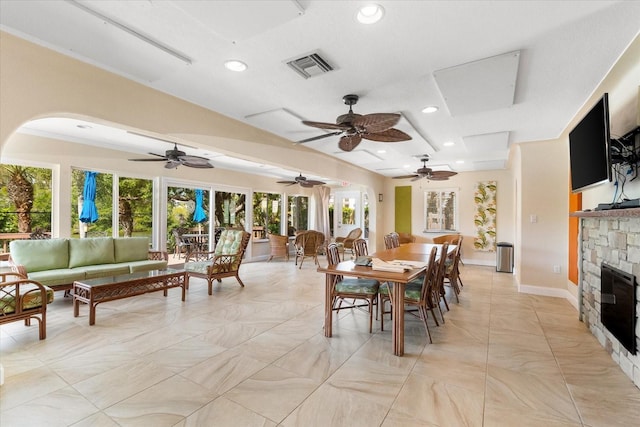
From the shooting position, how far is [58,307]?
4.12 m

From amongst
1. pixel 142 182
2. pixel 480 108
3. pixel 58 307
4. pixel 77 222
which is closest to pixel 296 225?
pixel 142 182

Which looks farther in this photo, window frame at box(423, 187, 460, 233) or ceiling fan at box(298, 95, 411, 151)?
window frame at box(423, 187, 460, 233)

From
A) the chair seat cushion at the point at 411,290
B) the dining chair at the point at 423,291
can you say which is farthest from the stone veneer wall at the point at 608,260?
the chair seat cushion at the point at 411,290

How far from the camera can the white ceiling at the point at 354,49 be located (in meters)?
1.90

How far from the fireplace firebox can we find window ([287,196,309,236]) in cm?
810

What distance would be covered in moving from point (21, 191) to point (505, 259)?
9419 millimetres

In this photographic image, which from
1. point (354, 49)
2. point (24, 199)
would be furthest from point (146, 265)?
point (354, 49)

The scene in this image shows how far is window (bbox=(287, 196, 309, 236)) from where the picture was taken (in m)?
10.1

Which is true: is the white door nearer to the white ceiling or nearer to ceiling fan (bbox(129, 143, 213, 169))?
ceiling fan (bbox(129, 143, 213, 169))

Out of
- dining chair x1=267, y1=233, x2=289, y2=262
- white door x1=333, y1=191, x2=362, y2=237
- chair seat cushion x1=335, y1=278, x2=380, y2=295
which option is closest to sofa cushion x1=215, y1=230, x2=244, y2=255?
dining chair x1=267, y1=233, x2=289, y2=262

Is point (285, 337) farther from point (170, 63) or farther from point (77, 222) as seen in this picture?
point (77, 222)

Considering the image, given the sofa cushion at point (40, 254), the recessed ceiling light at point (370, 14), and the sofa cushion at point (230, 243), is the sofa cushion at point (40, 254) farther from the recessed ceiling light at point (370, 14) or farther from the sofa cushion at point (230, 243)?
the recessed ceiling light at point (370, 14)

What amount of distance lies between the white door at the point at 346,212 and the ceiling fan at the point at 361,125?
23.2 feet

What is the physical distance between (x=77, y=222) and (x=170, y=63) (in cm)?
432
